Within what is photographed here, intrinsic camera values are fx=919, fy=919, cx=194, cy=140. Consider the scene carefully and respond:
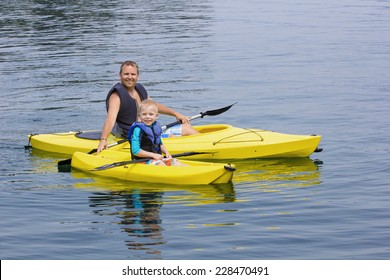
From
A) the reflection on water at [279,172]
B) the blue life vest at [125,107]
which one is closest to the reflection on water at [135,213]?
the reflection on water at [279,172]

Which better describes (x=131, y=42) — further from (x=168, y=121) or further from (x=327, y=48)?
(x=168, y=121)

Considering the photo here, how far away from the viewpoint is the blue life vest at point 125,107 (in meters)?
11.1

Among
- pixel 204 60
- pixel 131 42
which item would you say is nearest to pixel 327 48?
pixel 204 60

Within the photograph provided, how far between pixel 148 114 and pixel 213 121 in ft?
15.6

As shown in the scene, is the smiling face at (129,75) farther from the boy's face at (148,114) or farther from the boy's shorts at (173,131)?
the boy's face at (148,114)

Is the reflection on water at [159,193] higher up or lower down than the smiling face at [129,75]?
lower down

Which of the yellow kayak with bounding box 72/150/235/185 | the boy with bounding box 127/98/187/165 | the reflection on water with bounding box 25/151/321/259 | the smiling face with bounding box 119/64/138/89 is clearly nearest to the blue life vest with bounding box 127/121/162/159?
the boy with bounding box 127/98/187/165

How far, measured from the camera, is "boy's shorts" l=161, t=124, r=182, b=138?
11458 millimetres

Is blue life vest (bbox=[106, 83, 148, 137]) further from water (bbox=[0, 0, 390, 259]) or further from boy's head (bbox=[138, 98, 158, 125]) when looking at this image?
boy's head (bbox=[138, 98, 158, 125])

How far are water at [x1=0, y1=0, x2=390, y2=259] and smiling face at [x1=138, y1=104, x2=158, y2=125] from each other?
2.41 feet

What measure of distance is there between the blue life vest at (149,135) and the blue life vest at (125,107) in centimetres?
120

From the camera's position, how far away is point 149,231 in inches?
327

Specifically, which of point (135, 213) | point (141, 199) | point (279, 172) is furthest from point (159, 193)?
point (279, 172)

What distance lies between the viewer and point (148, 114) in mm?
9797
